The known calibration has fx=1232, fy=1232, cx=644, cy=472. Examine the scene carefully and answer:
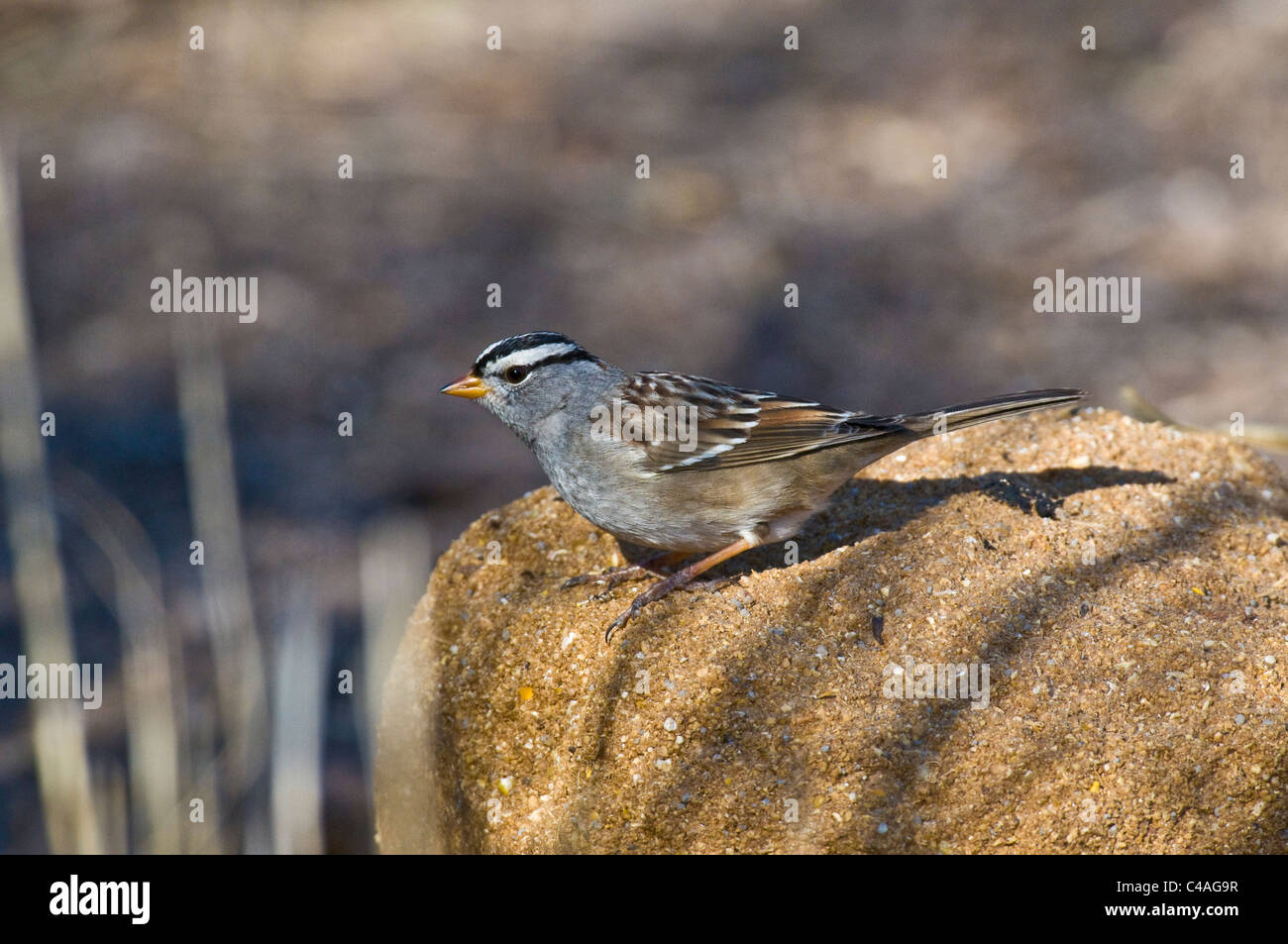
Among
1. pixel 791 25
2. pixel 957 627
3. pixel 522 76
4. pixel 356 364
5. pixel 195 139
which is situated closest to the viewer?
pixel 957 627

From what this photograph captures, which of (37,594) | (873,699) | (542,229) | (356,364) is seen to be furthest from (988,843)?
(542,229)

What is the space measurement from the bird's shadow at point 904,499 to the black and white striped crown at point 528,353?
870 mm

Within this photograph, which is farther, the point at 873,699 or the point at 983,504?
the point at 983,504

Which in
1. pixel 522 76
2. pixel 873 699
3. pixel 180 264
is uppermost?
pixel 522 76

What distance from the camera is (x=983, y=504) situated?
15.4ft

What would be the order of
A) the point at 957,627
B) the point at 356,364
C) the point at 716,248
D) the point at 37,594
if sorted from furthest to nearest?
the point at 716,248
the point at 356,364
the point at 37,594
the point at 957,627

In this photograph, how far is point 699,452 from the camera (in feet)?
16.1

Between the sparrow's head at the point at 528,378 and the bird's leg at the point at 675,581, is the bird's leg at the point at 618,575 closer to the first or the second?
the bird's leg at the point at 675,581

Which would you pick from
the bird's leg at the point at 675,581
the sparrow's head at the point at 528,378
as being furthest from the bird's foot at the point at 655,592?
the sparrow's head at the point at 528,378

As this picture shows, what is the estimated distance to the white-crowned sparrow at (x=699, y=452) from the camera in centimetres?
474

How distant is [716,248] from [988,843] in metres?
8.36

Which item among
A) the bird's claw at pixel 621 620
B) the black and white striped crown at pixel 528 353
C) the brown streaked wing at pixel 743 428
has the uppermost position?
the black and white striped crown at pixel 528 353

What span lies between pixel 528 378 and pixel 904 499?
1.63 metres

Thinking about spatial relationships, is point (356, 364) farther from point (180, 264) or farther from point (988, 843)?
point (988, 843)
